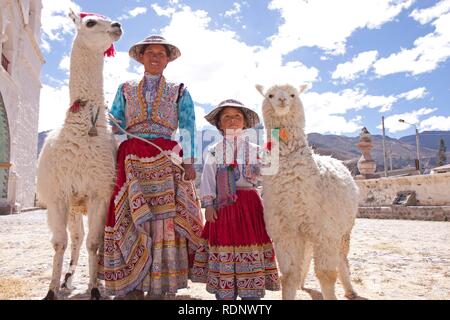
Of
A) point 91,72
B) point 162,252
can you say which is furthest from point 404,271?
point 91,72

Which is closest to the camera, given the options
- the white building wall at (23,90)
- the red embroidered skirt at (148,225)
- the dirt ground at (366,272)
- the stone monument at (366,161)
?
the red embroidered skirt at (148,225)

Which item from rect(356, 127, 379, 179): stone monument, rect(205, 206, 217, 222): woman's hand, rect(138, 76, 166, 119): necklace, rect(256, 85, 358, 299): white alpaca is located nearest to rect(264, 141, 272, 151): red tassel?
rect(256, 85, 358, 299): white alpaca

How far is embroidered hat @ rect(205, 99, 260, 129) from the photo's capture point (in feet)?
10.7

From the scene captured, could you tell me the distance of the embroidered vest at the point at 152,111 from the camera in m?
3.22

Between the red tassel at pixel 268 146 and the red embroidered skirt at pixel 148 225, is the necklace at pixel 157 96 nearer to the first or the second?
the red embroidered skirt at pixel 148 225

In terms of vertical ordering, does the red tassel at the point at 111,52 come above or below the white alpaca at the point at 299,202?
above

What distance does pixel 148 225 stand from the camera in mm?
3123

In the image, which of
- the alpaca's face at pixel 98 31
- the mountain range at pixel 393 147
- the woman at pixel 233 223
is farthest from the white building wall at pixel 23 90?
the mountain range at pixel 393 147

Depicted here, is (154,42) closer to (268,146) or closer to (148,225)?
(268,146)

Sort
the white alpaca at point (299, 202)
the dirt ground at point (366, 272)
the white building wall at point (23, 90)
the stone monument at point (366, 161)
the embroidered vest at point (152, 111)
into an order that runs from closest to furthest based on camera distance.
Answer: the white alpaca at point (299, 202) < the embroidered vest at point (152, 111) < the dirt ground at point (366, 272) < the white building wall at point (23, 90) < the stone monument at point (366, 161)

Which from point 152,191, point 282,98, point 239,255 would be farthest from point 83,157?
point 282,98

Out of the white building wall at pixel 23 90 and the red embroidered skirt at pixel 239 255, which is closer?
the red embroidered skirt at pixel 239 255

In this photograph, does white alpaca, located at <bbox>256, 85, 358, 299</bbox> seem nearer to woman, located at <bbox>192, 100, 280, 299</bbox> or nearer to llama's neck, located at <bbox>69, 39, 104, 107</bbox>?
woman, located at <bbox>192, 100, 280, 299</bbox>
